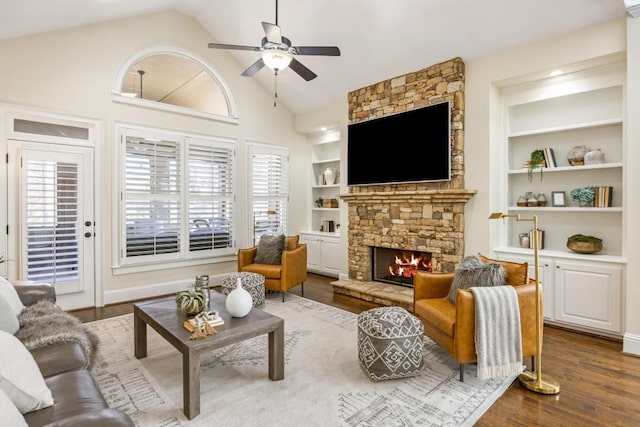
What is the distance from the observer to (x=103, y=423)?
1327 mm

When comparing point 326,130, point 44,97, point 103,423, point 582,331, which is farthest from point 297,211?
point 103,423

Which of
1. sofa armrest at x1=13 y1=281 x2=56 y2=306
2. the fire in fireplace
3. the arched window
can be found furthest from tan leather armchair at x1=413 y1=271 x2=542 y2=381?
the arched window

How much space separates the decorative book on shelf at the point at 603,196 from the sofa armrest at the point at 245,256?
439 centimetres

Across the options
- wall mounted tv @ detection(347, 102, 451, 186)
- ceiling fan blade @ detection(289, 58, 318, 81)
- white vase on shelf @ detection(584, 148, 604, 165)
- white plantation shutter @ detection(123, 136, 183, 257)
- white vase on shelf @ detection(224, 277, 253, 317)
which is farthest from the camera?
white plantation shutter @ detection(123, 136, 183, 257)

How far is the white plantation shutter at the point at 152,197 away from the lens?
199 inches

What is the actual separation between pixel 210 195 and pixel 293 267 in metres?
1.92

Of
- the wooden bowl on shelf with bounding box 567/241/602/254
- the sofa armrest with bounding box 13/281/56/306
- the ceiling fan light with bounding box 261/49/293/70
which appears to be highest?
the ceiling fan light with bounding box 261/49/293/70

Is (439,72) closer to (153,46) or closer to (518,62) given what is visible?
(518,62)

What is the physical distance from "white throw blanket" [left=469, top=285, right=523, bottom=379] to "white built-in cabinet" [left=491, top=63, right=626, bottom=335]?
161 cm

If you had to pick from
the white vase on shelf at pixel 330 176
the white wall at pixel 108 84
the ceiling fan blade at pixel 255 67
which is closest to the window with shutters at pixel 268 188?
the white wall at pixel 108 84

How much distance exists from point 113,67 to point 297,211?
12.6ft

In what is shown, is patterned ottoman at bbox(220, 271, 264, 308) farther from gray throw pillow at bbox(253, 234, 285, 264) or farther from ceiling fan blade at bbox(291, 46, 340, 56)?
ceiling fan blade at bbox(291, 46, 340, 56)

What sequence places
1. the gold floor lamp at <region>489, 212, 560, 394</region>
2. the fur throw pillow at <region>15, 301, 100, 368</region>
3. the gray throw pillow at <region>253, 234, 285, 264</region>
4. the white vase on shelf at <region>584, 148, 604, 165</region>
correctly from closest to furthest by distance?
the fur throw pillow at <region>15, 301, 100, 368</region> < the gold floor lamp at <region>489, 212, 560, 394</region> < the white vase on shelf at <region>584, 148, 604, 165</region> < the gray throw pillow at <region>253, 234, 285, 264</region>

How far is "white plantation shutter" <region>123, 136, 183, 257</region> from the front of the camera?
5.05m
